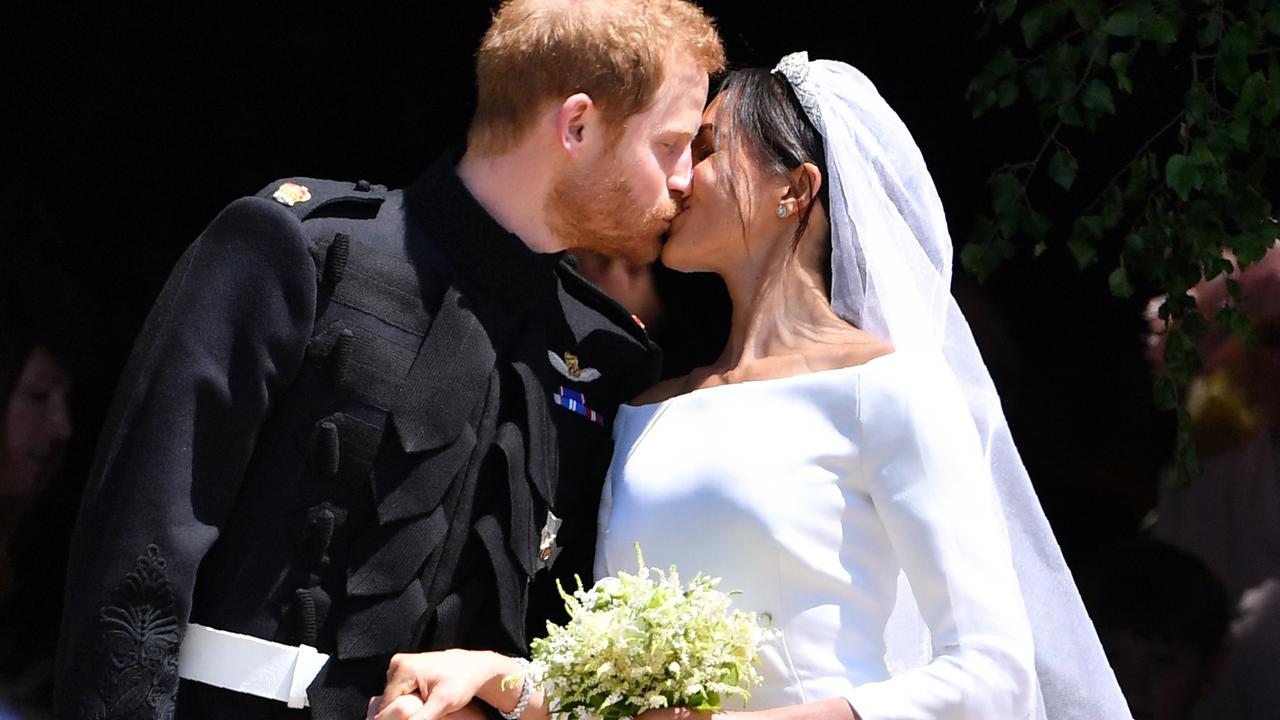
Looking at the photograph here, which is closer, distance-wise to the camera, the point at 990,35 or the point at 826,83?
the point at 826,83

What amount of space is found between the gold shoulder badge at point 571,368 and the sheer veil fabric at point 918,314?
1.47 feet

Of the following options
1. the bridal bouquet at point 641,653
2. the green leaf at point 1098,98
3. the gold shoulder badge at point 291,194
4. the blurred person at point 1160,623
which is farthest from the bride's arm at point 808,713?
the blurred person at point 1160,623

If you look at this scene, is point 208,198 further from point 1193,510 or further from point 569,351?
point 1193,510

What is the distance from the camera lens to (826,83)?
301 centimetres

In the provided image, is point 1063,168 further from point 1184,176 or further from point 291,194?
point 291,194

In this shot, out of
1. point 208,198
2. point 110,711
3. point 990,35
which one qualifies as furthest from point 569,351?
point 990,35

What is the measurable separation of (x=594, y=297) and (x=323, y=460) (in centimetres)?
68

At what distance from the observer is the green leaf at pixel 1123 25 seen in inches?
132

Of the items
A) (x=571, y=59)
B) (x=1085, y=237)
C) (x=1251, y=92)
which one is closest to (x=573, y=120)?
(x=571, y=59)

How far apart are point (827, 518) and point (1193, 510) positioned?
64.6 inches

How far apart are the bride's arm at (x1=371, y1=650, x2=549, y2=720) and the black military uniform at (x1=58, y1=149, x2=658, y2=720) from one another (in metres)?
0.10

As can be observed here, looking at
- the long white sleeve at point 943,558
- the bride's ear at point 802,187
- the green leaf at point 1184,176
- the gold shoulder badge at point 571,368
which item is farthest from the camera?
the green leaf at point 1184,176

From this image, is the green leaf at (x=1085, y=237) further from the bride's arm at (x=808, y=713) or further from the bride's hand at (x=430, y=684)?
the bride's hand at (x=430, y=684)

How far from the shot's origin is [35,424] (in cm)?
386
